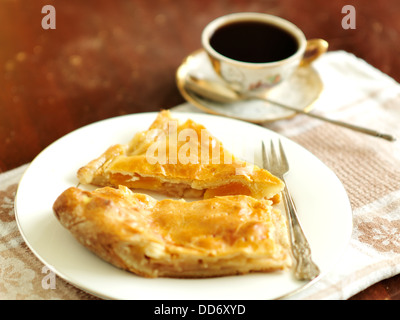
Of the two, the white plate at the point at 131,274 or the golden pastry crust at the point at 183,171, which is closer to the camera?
the white plate at the point at 131,274

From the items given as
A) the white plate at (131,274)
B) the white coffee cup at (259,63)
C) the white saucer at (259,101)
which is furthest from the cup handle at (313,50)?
the white plate at (131,274)

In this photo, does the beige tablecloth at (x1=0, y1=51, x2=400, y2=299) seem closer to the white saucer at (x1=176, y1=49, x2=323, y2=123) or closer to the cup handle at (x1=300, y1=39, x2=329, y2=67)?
the white saucer at (x1=176, y1=49, x2=323, y2=123)

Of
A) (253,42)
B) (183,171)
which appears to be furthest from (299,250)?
(253,42)

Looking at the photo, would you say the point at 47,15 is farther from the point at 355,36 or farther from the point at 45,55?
the point at 355,36

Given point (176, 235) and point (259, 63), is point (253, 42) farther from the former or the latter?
point (176, 235)

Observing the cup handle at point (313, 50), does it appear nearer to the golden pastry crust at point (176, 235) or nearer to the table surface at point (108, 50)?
the table surface at point (108, 50)
